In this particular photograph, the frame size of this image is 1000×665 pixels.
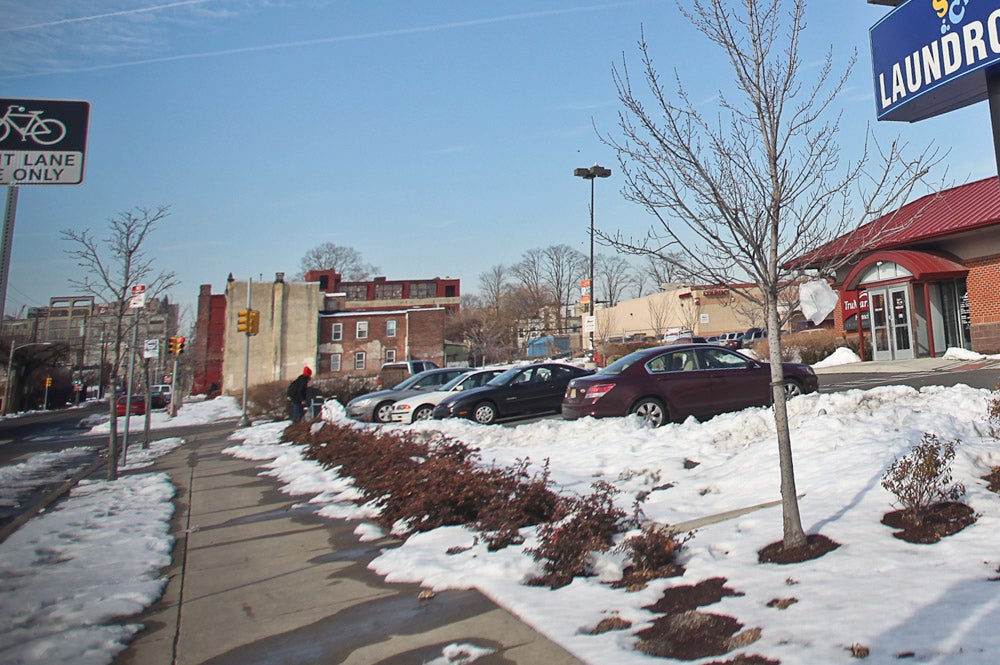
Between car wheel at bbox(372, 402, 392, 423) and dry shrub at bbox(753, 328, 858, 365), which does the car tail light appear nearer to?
car wheel at bbox(372, 402, 392, 423)

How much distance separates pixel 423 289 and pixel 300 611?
97827 mm

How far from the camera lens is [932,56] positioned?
13.9ft

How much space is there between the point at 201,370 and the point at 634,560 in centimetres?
7208

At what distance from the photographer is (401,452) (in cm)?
955

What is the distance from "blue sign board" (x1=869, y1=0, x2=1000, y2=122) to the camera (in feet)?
12.7

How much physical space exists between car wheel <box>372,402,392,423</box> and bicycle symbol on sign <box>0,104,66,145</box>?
1448 cm

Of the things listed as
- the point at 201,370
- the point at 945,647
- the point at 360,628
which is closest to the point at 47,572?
the point at 360,628

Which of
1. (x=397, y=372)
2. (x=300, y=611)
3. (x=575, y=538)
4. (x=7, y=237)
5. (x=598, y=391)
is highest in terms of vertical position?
(x=7, y=237)

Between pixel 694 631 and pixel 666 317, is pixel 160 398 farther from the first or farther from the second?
pixel 694 631

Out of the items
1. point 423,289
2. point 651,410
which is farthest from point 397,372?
point 423,289

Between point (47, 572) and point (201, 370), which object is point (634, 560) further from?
point (201, 370)

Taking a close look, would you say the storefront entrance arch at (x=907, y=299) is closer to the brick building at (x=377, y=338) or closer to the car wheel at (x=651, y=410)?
the car wheel at (x=651, y=410)

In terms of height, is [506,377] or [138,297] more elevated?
[138,297]

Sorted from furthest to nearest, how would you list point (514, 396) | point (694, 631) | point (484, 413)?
point (514, 396)
point (484, 413)
point (694, 631)
